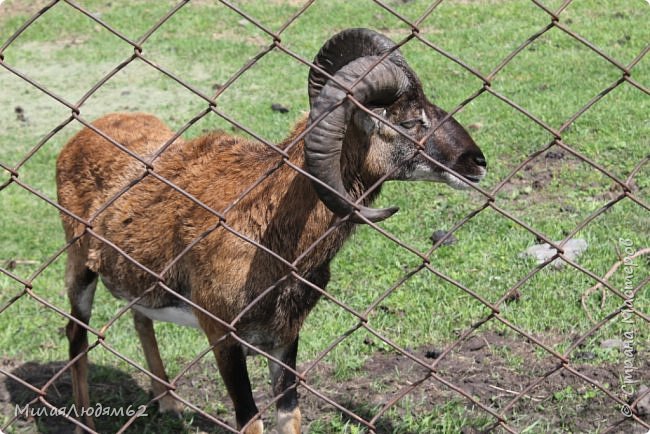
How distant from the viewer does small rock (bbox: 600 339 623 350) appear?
16.7ft

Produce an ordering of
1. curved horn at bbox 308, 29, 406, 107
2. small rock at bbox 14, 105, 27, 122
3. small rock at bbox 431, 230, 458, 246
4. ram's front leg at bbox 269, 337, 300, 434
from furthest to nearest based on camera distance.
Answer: small rock at bbox 14, 105, 27, 122 → small rock at bbox 431, 230, 458, 246 → ram's front leg at bbox 269, 337, 300, 434 → curved horn at bbox 308, 29, 406, 107

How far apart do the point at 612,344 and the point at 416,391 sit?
121cm

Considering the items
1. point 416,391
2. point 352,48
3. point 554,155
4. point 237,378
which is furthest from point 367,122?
point 554,155

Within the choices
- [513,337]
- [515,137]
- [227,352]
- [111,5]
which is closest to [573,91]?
[515,137]

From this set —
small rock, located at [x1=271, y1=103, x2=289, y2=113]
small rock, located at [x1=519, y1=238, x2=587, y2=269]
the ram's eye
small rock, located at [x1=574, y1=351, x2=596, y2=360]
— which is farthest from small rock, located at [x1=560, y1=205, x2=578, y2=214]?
small rock, located at [x1=271, y1=103, x2=289, y2=113]

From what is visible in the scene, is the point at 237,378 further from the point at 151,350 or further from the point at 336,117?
the point at 336,117

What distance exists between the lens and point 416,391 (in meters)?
4.96

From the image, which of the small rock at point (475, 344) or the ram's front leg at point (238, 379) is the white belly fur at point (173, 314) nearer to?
the ram's front leg at point (238, 379)

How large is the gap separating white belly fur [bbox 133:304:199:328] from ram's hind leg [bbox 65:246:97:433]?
49cm

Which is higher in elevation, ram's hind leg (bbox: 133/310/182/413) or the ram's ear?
the ram's ear

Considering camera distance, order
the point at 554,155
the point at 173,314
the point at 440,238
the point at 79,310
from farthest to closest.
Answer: the point at 554,155 < the point at 440,238 < the point at 79,310 < the point at 173,314

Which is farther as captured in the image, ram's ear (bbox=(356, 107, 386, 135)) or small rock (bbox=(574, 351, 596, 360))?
small rock (bbox=(574, 351, 596, 360))

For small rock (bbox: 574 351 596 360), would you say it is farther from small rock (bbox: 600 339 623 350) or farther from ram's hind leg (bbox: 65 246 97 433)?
ram's hind leg (bbox: 65 246 97 433)

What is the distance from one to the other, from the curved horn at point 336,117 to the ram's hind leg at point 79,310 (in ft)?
7.21
